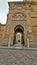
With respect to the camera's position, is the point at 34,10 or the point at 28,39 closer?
the point at 28,39

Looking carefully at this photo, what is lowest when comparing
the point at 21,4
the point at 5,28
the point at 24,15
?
the point at 5,28

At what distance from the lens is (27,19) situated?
2694 centimetres

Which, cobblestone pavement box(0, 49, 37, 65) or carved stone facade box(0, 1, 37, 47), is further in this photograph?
carved stone facade box(0, 1, 37, 47)

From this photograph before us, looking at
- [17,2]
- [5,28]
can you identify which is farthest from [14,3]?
[5,28]

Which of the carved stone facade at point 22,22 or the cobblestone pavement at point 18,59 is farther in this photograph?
the carved stone facade at point 22,22

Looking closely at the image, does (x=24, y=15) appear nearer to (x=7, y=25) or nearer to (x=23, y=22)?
(x=23, y=22)

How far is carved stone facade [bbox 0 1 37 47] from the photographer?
25.9 m

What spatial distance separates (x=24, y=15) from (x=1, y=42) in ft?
18.1

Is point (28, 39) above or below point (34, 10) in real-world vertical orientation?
below

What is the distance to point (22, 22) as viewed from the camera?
2673 centimetres

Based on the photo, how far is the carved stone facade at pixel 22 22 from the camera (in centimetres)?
2588

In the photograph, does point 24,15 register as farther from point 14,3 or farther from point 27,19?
point 14,3

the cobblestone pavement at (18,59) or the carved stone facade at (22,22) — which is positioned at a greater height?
the carved stone facade at (22,22)

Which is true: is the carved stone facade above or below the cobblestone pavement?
above
